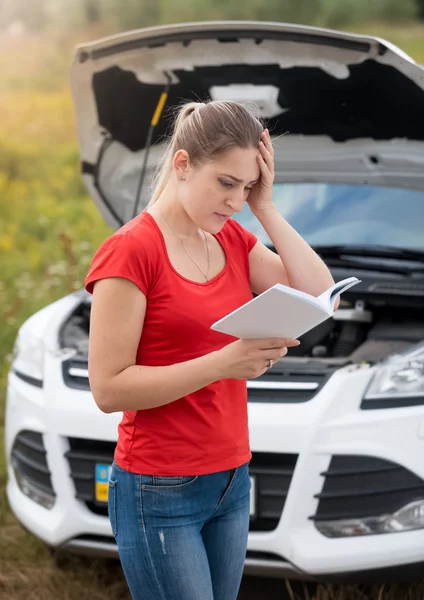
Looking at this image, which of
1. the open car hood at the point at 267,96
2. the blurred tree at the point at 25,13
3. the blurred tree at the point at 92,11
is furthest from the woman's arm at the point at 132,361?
the blurred tree at the point at 25,13

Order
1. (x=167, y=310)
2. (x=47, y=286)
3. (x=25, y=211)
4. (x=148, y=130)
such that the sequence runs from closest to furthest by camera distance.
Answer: (x=167, y=310)
(x=148, y=130)
(x=47, y=286)
(x=25, y=211)

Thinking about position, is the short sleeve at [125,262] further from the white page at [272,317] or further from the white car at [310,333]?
the white car at [310,333]

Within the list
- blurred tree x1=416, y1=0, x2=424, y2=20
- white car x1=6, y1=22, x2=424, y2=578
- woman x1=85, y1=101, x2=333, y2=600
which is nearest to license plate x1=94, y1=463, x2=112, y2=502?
white car x1=6, y1=22, x2=424, y2=578

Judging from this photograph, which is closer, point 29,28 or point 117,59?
point 117,59

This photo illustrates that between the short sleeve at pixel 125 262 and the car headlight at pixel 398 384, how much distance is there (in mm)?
1184

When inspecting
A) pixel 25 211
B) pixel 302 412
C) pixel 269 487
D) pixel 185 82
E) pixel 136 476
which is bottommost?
pixel 25 211

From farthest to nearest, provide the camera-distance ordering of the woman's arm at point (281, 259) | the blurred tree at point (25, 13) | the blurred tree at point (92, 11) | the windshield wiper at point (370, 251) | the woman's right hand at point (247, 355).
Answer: the blurred tree at point (25, 13), the blurred tree at point (92, 11), the windshield wiper at point (370, 251), the woman's arm at point (281, 259), the woman's right hand at point (247, 355)

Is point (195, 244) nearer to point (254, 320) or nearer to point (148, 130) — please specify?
point (254, 320)

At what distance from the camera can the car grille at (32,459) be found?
113 inches

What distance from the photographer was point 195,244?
1.75 meters

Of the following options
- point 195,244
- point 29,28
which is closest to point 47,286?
point 195,244

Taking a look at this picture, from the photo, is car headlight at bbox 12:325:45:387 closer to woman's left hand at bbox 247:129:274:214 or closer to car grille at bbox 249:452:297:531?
car grille at bbox 249:452:297:531

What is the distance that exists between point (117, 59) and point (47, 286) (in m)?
3.80

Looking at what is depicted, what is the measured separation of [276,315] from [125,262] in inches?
12.2
